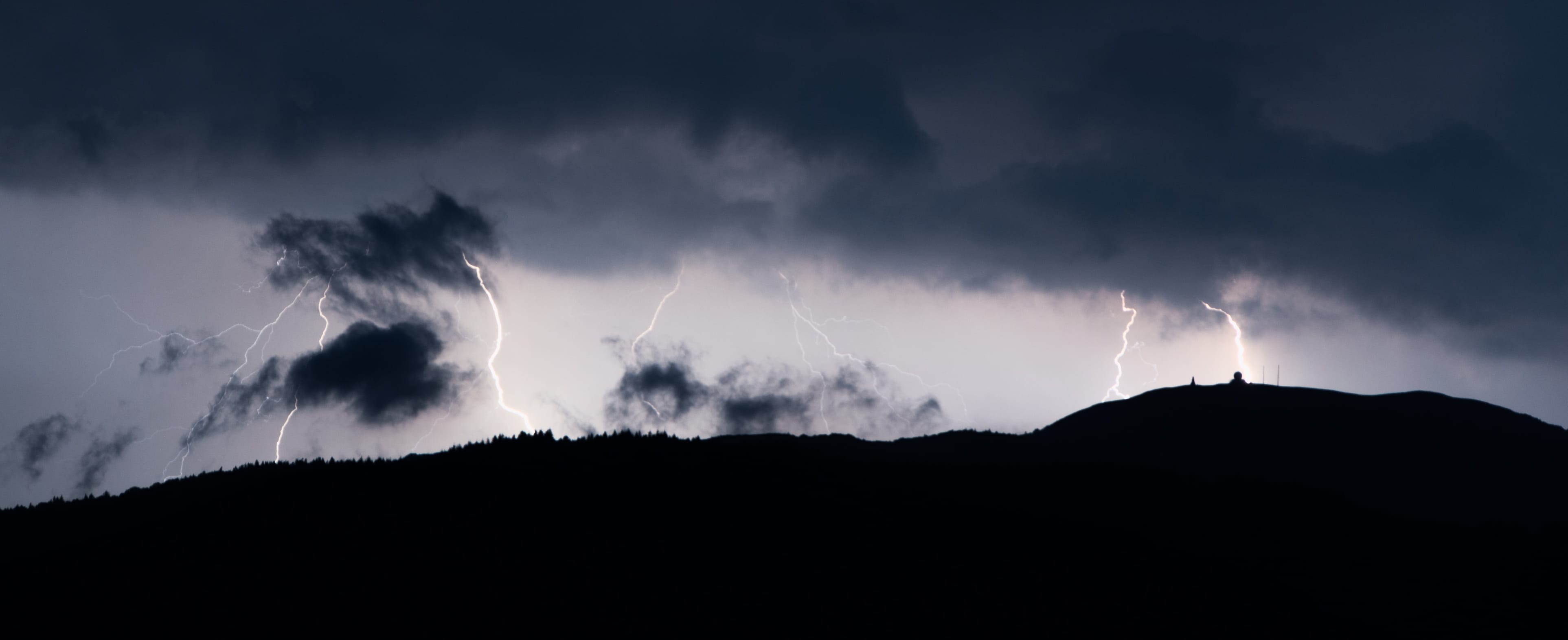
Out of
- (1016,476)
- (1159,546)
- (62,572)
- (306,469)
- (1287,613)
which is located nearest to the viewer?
(62,572)

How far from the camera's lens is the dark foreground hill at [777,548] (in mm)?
21297

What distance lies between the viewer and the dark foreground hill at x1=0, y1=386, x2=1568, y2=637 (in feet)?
69.9

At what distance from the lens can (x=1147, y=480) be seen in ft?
168

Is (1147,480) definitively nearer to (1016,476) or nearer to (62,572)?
(1016,476)

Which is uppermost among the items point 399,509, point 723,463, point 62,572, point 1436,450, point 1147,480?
point 1436,450

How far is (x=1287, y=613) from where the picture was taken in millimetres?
26266

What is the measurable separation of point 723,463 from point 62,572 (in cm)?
1881

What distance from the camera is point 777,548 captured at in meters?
25.2

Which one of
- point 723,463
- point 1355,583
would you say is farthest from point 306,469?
point 1355,583

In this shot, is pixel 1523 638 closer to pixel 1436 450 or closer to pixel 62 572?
pixel 1436 450

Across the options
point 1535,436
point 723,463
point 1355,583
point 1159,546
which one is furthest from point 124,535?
point 1535,436

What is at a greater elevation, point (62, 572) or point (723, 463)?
point (723, 463)

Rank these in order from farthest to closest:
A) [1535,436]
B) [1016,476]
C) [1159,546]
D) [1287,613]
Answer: [1535,436] < [1016,476] < [1159,546] < [1287,613]

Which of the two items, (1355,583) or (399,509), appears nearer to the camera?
(399,509)
